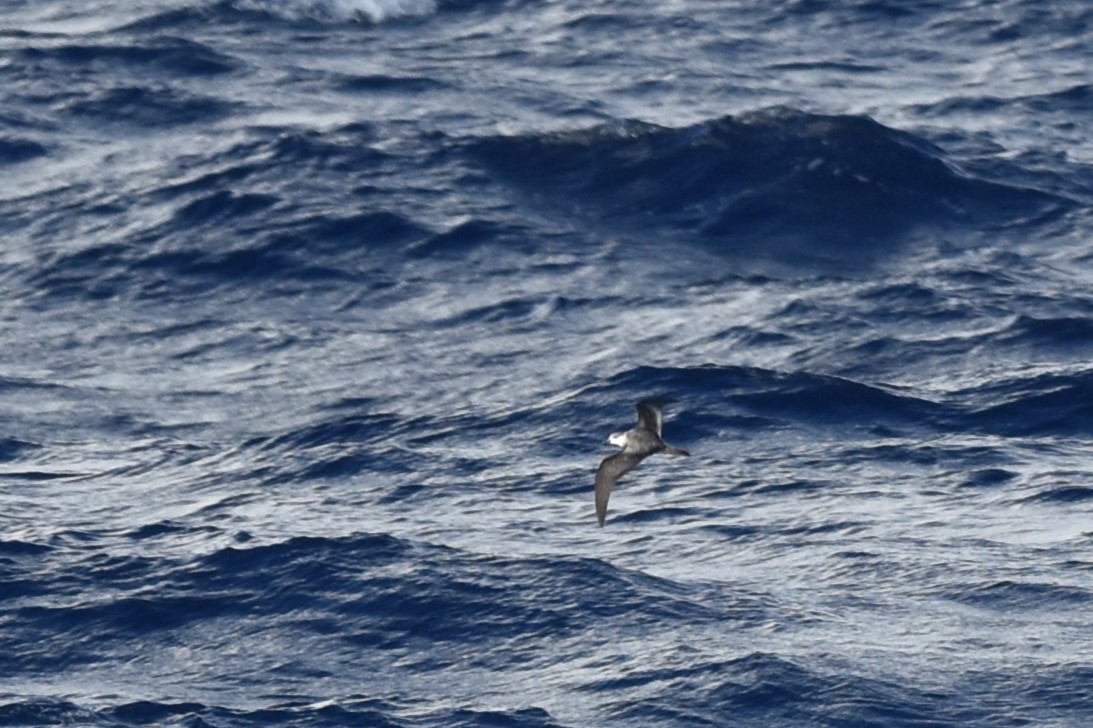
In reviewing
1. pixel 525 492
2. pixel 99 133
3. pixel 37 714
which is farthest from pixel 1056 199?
pixel 37 714

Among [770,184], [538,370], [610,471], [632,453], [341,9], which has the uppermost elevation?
[341,9]

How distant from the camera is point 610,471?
2361 cm

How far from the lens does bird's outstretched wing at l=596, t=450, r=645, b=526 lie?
77.2ft

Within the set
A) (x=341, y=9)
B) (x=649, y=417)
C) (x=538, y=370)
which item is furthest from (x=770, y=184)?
(x=649, y=417)

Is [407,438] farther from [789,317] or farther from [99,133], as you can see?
[99,133]

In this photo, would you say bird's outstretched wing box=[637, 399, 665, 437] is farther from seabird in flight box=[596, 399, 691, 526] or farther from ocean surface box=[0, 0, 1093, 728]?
ocean surface box=[0, 0, 1093, 728]

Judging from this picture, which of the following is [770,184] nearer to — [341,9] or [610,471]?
[341,9]

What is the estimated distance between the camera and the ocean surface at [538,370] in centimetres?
2753

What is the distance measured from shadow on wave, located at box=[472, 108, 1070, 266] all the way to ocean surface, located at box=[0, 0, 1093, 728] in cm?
7

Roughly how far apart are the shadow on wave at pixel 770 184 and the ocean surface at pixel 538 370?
65mm

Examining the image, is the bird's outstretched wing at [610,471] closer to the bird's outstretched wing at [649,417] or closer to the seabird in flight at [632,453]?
the seabird in flight at [632,453]

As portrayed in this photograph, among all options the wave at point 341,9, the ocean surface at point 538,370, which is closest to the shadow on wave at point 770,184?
the ocean surface at point 538,370

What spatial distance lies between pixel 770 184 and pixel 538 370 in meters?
5.20

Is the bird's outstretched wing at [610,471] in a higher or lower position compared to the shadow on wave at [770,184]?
higher
